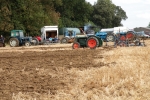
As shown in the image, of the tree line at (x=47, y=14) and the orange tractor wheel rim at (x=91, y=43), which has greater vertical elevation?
the tree line at (x=47, y=14)

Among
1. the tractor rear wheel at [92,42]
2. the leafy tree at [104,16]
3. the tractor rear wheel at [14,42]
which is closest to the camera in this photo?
the tractor rear wheel at [92,42]

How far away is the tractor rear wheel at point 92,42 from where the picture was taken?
19.7 meters

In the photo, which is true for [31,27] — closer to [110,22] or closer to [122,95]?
[122,95]

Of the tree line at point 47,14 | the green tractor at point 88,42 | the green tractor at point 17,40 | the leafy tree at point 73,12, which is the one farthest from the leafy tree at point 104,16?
the green tractor at point 88,42

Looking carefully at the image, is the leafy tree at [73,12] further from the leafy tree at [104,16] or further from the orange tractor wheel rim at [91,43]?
the orange tractor wheel rim at [91,43]

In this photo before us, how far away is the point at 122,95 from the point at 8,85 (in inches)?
110

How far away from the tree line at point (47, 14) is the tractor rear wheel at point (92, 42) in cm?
2143

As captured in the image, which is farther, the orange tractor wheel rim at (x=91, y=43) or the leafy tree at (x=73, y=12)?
the leafy tree at (x=73, y=12)

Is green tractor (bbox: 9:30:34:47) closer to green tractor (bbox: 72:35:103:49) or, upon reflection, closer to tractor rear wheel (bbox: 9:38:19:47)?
tractor rear wheel (bbox: 9:38:19:47)

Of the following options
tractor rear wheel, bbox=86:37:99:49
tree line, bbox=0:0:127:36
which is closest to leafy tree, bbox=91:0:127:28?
tree line, bbox=0:0:127:36

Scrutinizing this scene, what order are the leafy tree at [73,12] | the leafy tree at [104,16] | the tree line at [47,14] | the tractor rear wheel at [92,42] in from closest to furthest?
the tractor rear wheel at [92,42] → the tree line at [47,14] → the leafy tree at [73,12] → the leafy tree at [104,16]

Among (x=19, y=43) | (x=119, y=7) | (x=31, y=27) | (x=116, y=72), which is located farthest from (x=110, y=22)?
(x=116, y=72)

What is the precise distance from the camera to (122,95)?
5.49 meters

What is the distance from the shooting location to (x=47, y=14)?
5059cm
